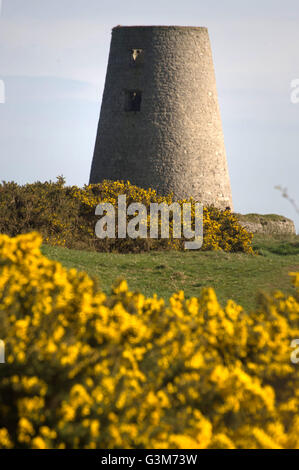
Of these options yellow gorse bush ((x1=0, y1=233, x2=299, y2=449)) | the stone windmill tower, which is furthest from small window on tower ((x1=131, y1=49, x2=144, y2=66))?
yellow gorse bush ((x1=0, y1=233, x2=299, y2=449))

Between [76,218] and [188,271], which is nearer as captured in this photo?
[188,271]

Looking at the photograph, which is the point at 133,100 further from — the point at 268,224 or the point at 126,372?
the point at 126,372

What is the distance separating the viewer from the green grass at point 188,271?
10.6 meters

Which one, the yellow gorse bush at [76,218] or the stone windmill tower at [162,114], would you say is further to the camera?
the stone windmill tower at [162,114]

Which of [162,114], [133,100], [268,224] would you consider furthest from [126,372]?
[268,224]

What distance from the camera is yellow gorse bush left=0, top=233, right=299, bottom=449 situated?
3.94m

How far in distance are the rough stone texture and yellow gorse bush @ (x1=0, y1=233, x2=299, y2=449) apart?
1701 cm

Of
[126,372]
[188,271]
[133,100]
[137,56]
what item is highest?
[137,56]

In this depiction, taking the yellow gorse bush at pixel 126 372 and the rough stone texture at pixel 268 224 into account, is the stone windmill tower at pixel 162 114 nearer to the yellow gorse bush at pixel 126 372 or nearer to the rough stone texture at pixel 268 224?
→ the rough stone texture at pixel 268 224

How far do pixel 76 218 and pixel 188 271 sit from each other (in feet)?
13.8

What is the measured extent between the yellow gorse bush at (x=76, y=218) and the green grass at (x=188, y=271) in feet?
3.72

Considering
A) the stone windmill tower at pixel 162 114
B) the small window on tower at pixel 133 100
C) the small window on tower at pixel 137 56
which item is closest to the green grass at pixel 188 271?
the stone windmill tower at pixel 162 114

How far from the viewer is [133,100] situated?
68.8 ft
